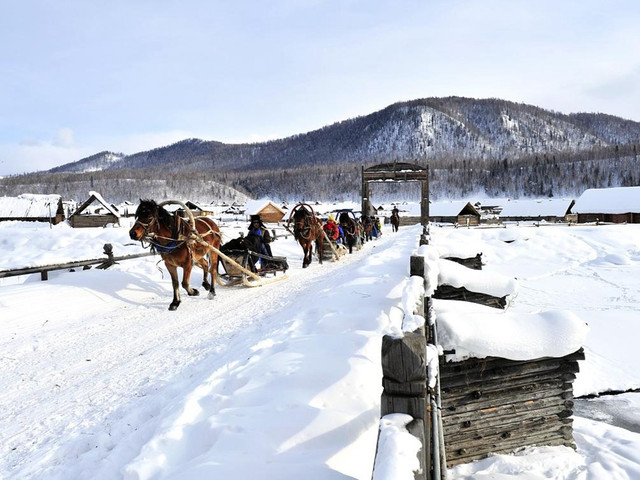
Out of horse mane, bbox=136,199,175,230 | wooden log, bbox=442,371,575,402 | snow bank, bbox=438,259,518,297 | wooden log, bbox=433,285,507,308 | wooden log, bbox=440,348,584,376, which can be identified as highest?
horse mane, bbox=136,199,175,230

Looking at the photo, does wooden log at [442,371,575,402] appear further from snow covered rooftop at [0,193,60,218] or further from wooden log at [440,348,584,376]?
snow covered rooftop at [0,193,60,218]

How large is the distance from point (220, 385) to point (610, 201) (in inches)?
2689

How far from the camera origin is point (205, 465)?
9.26 ft

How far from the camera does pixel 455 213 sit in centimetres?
6788

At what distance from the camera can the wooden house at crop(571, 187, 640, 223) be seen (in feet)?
179

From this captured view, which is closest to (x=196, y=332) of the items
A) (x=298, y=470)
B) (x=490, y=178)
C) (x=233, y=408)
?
(x=233, y=408)

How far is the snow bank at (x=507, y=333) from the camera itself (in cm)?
511

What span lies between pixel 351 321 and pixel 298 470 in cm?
294

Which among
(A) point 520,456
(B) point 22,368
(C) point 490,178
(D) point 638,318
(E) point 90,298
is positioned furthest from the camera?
(C) point 490,178

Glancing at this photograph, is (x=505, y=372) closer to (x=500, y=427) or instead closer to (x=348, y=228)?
(x=500, y=427)

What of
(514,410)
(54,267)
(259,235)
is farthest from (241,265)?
(514,410)

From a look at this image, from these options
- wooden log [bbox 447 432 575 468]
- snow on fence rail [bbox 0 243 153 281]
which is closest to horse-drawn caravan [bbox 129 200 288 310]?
snow on fence rail [bbox 0 243 153 281]

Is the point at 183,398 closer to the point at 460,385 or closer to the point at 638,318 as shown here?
the point at 460,385

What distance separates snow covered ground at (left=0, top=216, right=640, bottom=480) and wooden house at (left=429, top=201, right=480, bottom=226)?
54.5m
